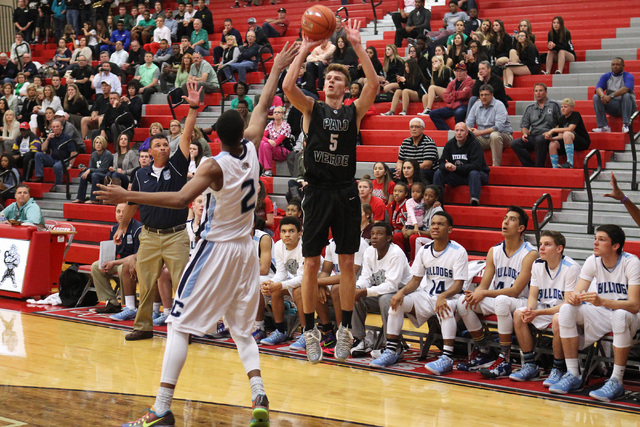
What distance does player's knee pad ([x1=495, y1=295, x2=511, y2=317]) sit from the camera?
651cm

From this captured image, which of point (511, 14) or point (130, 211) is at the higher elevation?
point (511, 14)

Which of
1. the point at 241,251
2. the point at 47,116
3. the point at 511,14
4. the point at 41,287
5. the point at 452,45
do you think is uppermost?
the point at 511,14

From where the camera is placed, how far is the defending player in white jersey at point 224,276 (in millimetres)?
4840

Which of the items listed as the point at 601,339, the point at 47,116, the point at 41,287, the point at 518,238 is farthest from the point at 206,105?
the point at 601,339

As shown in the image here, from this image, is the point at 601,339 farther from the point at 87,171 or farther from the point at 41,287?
the point at 87,171

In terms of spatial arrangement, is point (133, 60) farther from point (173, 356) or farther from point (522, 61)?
point (173, 356)

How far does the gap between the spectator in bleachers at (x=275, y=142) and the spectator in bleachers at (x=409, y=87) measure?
1.70 m

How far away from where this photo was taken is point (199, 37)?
17.4 metres

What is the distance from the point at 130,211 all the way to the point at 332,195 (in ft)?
10.8

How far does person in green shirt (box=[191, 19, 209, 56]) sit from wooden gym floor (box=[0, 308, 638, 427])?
34.9ft

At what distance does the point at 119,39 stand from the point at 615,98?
12077 mm

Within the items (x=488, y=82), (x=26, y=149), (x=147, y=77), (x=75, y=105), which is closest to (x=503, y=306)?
(x=488, y=82)

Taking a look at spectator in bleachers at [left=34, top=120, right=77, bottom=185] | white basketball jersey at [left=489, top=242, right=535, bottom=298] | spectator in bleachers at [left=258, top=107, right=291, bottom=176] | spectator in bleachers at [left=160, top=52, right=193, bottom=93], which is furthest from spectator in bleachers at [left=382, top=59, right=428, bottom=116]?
spectator in bleachers at [left=34, top=120, right=77, bottom=185]

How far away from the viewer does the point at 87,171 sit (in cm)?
1339
